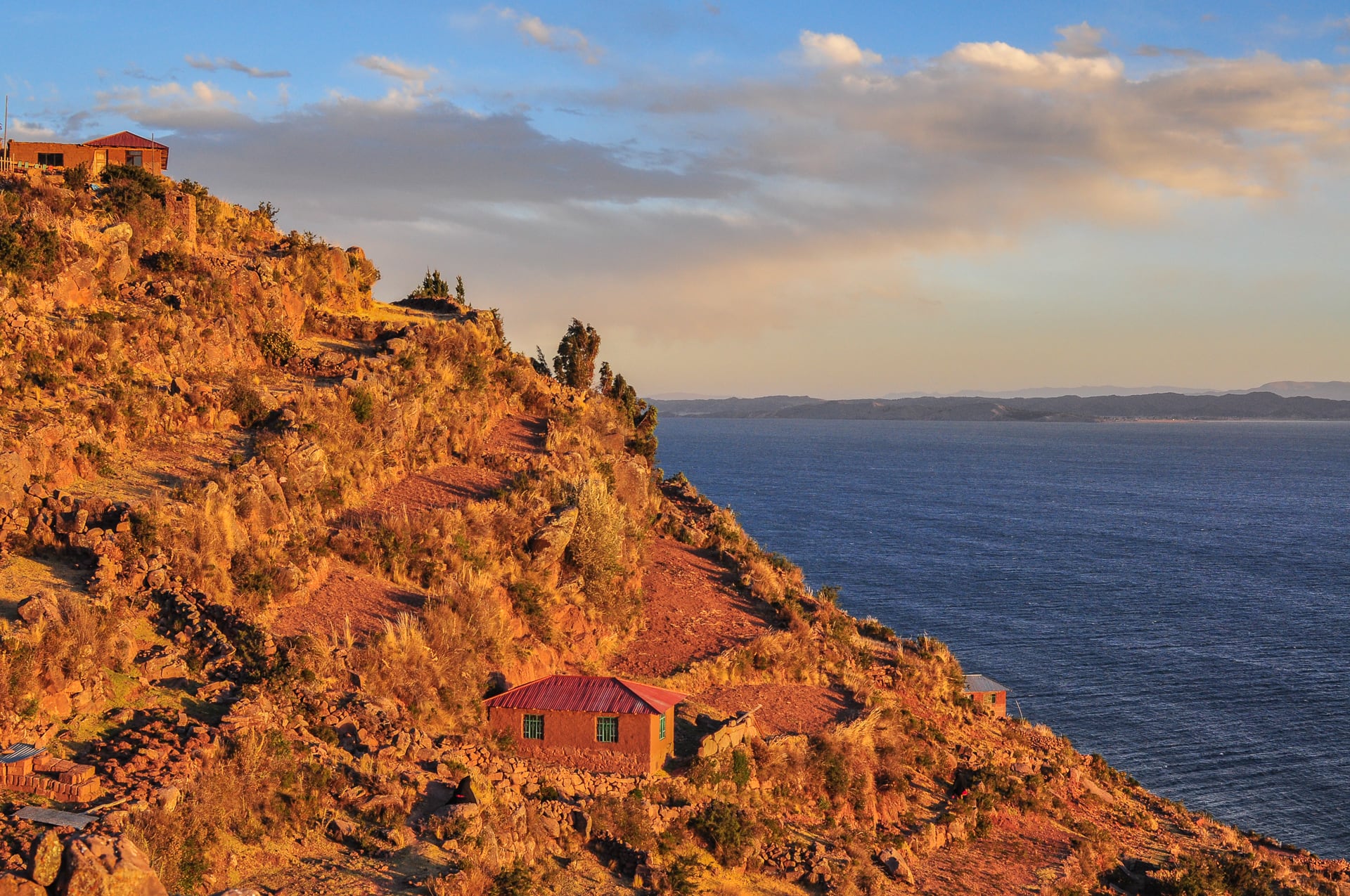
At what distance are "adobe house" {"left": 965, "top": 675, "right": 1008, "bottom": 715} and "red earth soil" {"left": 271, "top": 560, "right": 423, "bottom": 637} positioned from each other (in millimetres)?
19953

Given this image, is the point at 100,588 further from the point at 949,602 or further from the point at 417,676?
the point at 949,602

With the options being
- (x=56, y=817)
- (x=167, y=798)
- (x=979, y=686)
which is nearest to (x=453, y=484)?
(x=167, y=798)

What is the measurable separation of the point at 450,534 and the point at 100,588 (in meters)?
8.96

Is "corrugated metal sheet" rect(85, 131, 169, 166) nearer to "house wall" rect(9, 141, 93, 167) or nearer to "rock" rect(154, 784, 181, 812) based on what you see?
"house wall" rect(9, 141, 93, 167)

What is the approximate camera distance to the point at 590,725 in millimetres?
22828

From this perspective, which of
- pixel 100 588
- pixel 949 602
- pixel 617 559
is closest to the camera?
pixel 100 588

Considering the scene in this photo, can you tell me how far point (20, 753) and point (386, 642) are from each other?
7.56 metres

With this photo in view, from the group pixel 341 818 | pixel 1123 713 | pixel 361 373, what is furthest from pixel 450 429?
pixel 1123 713

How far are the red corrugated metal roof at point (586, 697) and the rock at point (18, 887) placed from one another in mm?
11114

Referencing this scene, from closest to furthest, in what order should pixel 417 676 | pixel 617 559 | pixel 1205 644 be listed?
pixel 417 676 < pixel 617 559 < pixel 1205 644

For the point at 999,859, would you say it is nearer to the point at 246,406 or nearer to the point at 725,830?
the point at 725,830

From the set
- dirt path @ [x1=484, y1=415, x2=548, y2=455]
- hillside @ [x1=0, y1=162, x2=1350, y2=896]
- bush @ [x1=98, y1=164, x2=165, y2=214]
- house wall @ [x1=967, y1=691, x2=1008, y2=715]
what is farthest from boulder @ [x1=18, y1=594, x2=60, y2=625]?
house wall @ [x1=967, y1=691, x2=1008, y2=715]

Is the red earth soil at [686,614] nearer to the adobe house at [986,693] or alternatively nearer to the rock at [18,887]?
the adobe house at [986,693]

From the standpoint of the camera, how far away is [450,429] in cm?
3394
